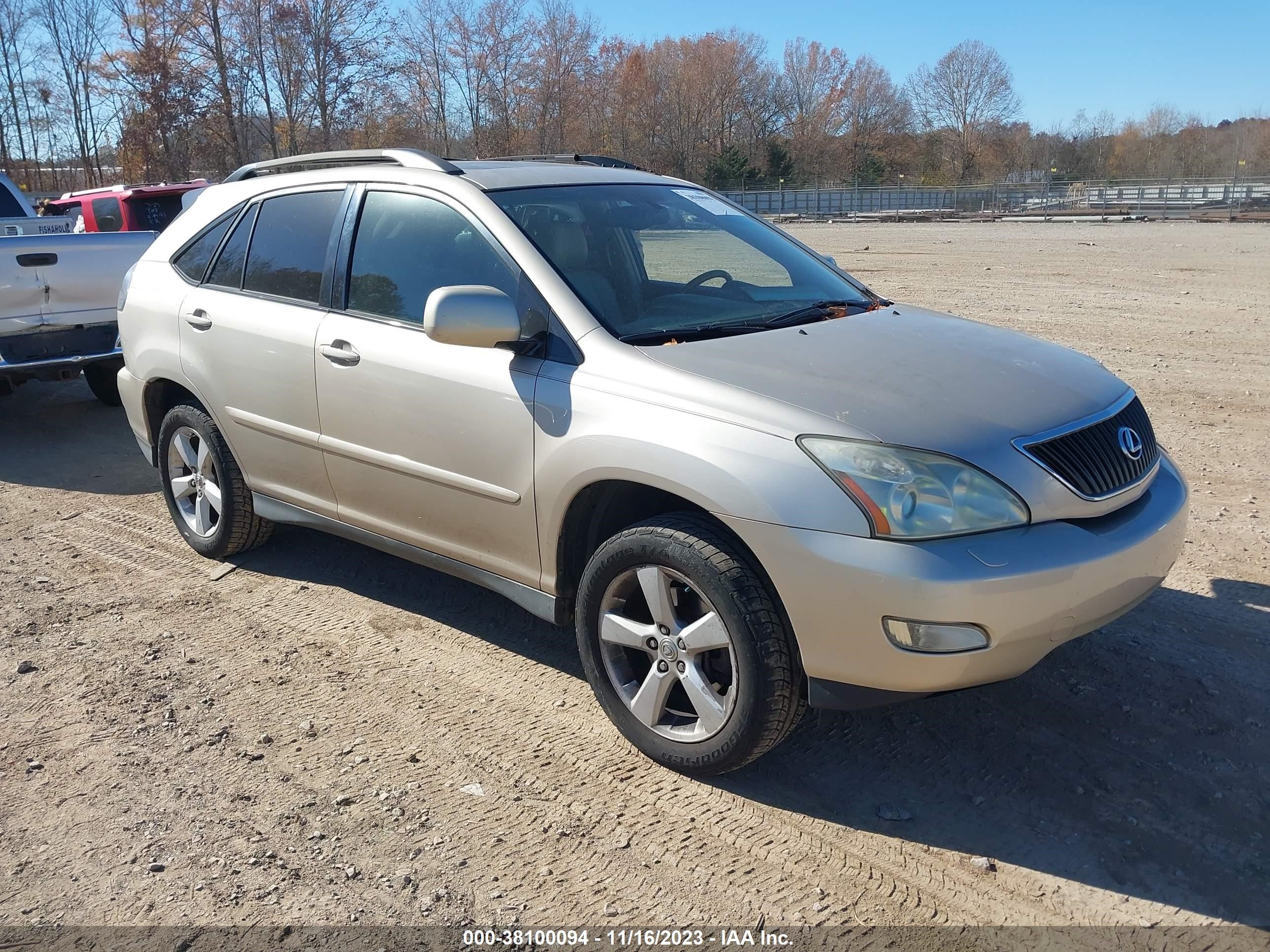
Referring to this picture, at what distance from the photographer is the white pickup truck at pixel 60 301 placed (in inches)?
292

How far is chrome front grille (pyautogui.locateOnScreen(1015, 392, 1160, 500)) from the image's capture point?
3.02m

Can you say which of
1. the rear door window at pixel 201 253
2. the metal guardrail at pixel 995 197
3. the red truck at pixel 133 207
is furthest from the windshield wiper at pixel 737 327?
the metal guardrail at pixel 995 197

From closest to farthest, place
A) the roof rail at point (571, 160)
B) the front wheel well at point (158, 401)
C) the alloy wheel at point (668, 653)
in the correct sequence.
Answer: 1. the alloy wheel at point (668, 653)
2. the roof rail at point (571, 160)
3. the front wheel well at point (158, 401)

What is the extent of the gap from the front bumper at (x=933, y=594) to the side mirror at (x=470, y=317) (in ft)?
3.43

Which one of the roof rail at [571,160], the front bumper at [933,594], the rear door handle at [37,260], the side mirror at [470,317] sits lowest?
the front bumper at [933,594]

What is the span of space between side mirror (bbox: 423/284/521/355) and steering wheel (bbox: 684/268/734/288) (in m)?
1.00

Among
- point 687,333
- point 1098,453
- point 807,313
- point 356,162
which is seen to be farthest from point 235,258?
point 1098,453

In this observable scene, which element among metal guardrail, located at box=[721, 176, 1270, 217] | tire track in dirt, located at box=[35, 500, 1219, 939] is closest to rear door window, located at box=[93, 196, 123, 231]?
tire track in dirt, located at box=[35, 500, 1219, 939]

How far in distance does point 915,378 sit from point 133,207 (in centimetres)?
1128

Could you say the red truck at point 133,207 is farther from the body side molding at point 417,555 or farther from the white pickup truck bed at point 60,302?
the body side molding at point 417,555

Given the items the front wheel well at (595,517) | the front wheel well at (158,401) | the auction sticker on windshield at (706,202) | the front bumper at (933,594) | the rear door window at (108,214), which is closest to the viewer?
the front bumper at (933,594)

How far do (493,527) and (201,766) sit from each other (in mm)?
1232

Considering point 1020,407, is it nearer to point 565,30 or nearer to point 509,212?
point 509,212

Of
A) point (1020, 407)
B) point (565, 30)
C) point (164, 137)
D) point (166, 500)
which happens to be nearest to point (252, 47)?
point (164, 137)
